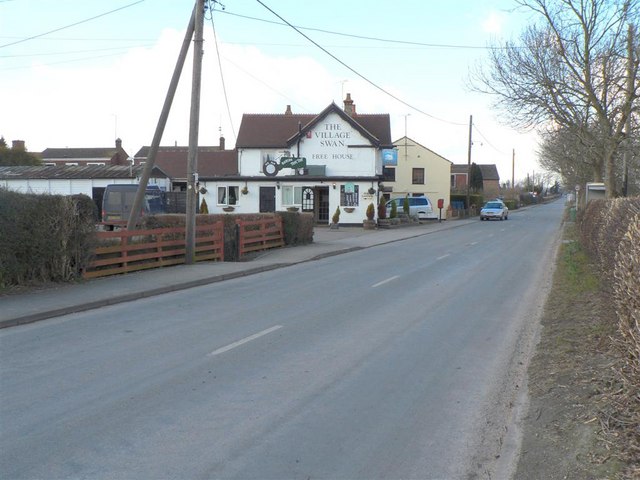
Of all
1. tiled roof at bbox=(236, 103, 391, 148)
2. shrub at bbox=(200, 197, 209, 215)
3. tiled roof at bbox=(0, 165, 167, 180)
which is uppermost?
tiled roof at bbox=(236, 103, 391, 148)

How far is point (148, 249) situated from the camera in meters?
17.4

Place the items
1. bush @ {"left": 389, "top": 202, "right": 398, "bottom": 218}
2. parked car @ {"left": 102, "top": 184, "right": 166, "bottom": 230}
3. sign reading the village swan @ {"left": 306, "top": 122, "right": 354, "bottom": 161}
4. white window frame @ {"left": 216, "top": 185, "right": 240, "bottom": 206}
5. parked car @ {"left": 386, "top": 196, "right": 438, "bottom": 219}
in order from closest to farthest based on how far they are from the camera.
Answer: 1. parked car @ {"left": 102, "top": 184, "right": 166, "bottom": 230}
2. white window frame @ {"left": 216, "top": 185, "right": 240, "bottom": 206}
3. sign reading the village swan @ {"left": 306, "top": 122, "right": 354, "bottom": 161}
4. bush @ {"left": 389, "top": 202, "right": 398, "bottom": 218}
5. parked car @ {"left": 386, "top": 196, "right": 438, "bottom": 219}

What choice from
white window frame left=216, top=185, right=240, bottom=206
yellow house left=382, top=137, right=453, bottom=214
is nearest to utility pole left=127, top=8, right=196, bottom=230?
white window frame left=216, top=185, right=240, bottom=206

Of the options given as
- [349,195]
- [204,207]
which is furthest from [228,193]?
[349,195]

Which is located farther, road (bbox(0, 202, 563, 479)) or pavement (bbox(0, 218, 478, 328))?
pavement (bbox(0, 218, 478, 328))

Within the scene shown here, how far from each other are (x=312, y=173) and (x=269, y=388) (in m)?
36.0

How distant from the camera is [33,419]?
18.9 feet

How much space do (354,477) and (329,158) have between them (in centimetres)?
3882

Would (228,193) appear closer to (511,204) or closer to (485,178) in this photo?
(511,204)

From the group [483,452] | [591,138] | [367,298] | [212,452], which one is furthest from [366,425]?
[591,138]

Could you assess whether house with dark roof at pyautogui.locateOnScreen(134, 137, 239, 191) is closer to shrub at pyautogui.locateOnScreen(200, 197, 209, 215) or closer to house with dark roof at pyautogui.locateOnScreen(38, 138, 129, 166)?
A: shrub at pyautogui.locateOnScreen(200, 197, 209, 215)

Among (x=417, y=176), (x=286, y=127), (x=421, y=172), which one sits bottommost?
(x=417, y=176)

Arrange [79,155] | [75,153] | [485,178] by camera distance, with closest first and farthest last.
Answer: [79,155] < [75,153] < [485,178]

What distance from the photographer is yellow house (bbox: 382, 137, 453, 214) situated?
6031 centimetres
